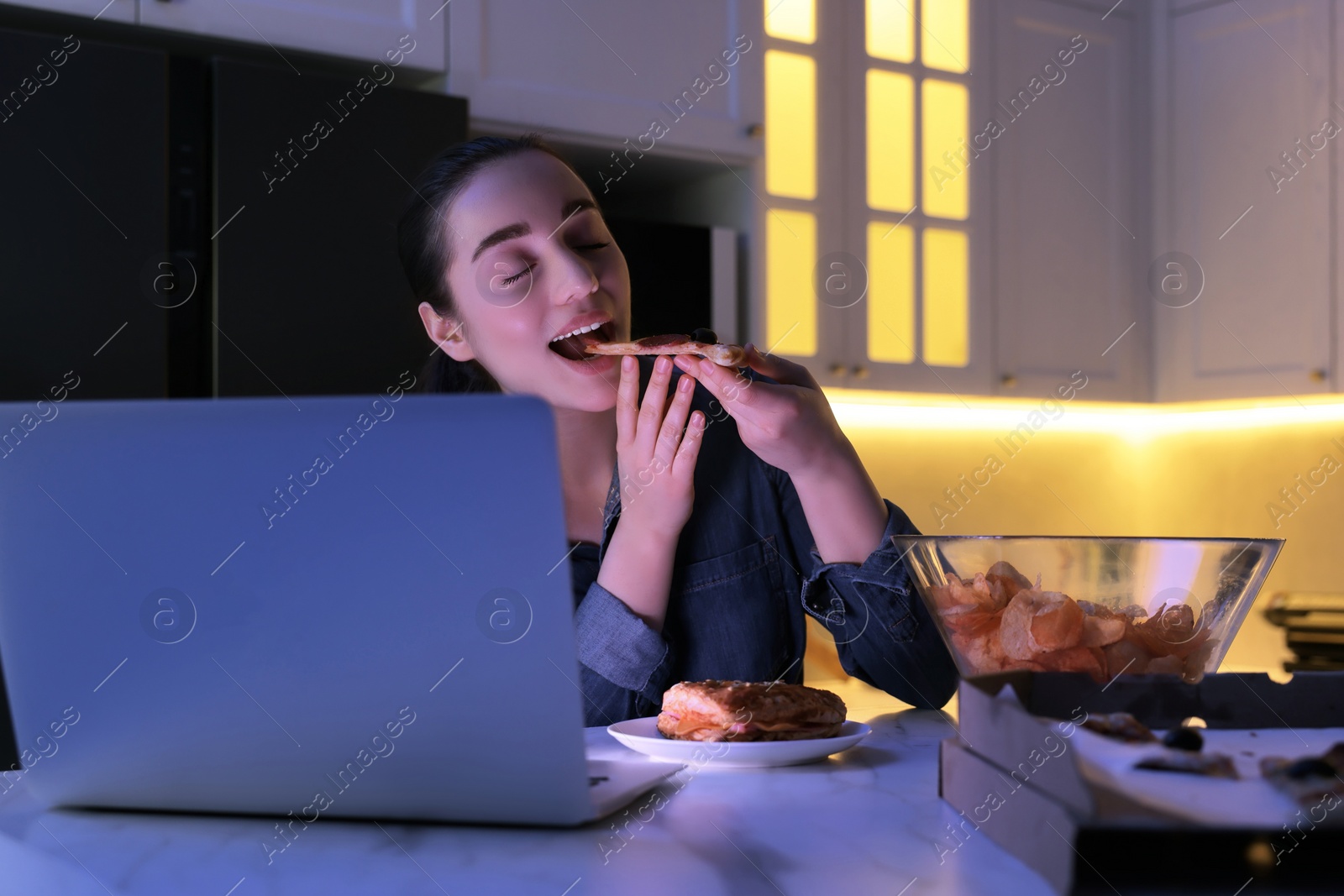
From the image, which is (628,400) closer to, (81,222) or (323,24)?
(81,222)

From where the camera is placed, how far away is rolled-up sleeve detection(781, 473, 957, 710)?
1.17 metres

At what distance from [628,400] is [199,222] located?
36.2 inches

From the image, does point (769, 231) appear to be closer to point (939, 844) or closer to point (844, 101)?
point (844, 101)

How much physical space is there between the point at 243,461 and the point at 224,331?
135cm

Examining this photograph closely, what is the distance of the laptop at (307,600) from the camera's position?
0.51 metres

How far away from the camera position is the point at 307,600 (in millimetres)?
540

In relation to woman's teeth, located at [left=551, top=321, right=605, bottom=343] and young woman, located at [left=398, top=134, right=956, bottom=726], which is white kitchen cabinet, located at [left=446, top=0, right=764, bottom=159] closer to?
young woman, located at [left=398, top=134, right=956, bottom=726]

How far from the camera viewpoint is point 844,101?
8.32ft

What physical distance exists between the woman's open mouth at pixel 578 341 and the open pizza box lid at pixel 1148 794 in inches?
32.5

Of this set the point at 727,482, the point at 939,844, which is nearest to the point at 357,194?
the point at 727,482

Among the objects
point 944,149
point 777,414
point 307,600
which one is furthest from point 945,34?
point 307,600

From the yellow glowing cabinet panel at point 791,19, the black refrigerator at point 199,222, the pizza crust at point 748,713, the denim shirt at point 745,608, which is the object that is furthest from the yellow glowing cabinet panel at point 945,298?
the pizza crust at point 748,713

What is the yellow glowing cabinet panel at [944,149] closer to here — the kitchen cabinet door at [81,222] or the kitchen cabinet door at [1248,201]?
the kitchen cabinet door at [1248,201]

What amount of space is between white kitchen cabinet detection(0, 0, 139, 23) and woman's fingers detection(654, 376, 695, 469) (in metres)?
1.13
